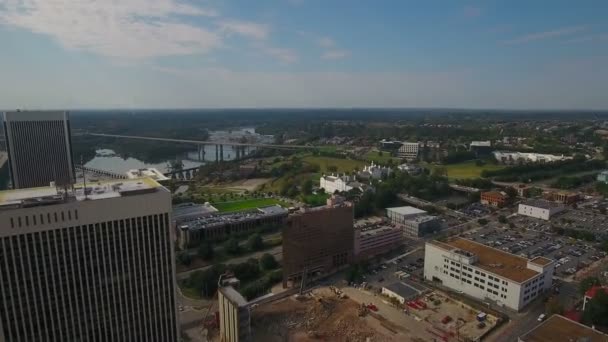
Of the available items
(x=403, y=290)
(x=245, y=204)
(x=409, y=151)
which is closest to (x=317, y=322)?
(x=403, y=290)

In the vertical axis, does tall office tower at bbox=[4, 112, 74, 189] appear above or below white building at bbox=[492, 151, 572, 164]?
above

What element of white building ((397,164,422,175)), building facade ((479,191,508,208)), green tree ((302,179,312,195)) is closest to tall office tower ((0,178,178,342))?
green tree ((302,179,312,195))

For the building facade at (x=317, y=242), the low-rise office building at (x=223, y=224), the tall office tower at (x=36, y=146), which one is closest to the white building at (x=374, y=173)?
the low-rise office building at (x=223, y=224)

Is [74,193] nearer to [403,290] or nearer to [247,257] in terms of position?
[247,257]

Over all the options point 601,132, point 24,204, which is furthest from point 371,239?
point 601,132

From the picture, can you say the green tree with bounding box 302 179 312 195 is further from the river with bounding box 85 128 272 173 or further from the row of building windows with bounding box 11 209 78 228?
the row of building windows with bounding box 11 209 78 228

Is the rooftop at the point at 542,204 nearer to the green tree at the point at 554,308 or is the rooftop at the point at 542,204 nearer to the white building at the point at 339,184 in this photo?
the white building at the point at 339,184
